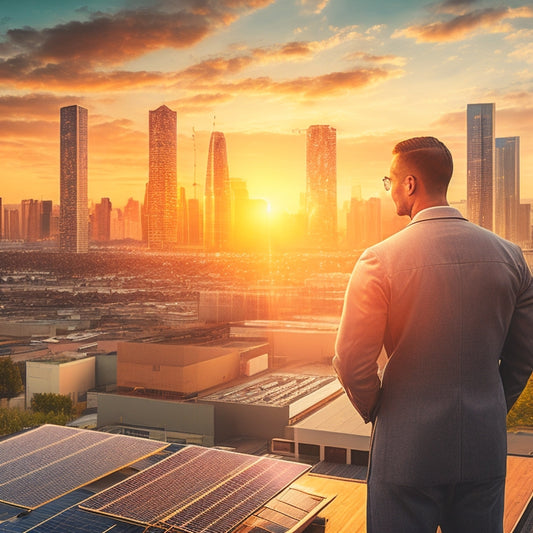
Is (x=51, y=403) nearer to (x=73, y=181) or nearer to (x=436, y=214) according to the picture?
(x=73, y=181)

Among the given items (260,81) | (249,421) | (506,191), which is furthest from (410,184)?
(260,81)

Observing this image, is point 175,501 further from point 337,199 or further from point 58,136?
point 58,136

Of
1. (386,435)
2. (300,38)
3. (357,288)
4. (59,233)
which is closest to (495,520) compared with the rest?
(386,435)

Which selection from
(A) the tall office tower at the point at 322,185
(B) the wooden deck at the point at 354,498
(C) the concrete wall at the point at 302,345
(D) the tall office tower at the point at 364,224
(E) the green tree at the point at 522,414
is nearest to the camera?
(B) the wooden deck at the point at 354,498

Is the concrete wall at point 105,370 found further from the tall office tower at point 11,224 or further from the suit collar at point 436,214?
the suit collar at point 436,214

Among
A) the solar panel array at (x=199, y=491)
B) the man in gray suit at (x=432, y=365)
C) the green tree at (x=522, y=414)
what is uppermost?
the man in gray suit at (x=432, y=365)

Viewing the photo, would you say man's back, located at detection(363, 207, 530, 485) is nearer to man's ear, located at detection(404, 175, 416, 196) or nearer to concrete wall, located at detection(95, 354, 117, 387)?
man's ear, located at detection(404, 175, 416, 196)

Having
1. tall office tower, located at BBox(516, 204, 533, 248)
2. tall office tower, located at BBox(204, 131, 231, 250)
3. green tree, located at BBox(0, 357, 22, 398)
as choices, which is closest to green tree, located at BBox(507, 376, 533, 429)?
tall office tower, located at BBox(516, 204, 533, 248)

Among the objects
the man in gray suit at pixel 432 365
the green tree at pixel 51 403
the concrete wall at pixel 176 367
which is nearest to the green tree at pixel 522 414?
the concrete wall at pixel 176 367
